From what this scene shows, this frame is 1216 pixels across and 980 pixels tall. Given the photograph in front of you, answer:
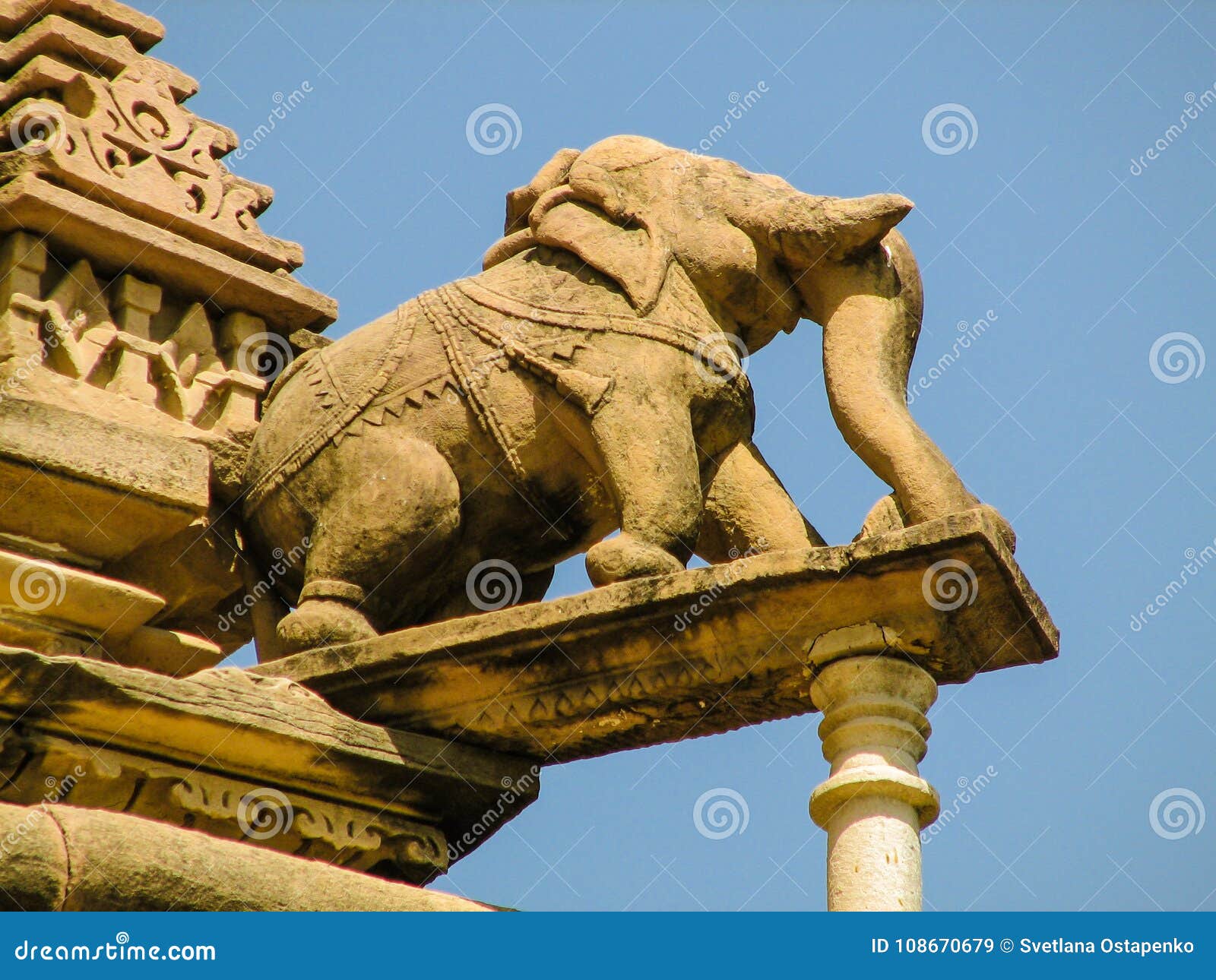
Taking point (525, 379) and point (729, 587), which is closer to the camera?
point (729, 587)

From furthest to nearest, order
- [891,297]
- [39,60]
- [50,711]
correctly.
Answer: [39,60]
[891,297]
[50,711]

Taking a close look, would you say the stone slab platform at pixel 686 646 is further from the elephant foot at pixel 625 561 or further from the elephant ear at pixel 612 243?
the elephant ear at pixel 612 243

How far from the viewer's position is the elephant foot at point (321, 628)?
9094mm

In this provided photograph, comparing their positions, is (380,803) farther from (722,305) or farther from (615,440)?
(722,305)

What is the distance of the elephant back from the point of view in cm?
945

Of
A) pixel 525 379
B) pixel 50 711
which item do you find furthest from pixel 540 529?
pixel 50 711

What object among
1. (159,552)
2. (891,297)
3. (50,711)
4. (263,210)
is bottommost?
(50,711)

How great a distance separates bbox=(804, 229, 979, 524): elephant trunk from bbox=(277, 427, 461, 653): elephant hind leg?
1.51 meters

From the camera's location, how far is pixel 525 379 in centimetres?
928

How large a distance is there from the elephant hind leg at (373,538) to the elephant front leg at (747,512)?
3.22 feet

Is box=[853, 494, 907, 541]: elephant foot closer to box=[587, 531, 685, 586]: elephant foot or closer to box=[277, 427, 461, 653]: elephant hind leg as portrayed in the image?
box=[587, 531, 685, 586]: elephant foot

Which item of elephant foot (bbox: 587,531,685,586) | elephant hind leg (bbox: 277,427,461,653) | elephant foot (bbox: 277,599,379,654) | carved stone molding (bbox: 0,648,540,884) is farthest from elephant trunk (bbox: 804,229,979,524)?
elephant foot (bbox: 277,599,379,654)

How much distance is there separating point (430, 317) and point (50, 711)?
2181mm

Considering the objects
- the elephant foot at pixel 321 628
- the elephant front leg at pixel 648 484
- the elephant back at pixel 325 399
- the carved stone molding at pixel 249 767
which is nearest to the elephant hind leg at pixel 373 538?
the elephant foot at pixel 321 628
